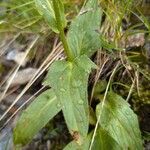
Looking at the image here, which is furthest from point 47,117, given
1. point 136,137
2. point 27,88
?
point 136,137

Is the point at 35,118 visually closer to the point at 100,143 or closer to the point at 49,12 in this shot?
the point at 100,143

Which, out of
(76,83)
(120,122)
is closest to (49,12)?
(76,83)

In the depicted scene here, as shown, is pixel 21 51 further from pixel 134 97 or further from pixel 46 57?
pixel 134 97

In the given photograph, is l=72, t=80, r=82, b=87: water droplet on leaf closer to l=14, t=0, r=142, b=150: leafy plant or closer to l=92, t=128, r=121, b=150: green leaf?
l=14, t=0, r=142, b=150: leafy plant

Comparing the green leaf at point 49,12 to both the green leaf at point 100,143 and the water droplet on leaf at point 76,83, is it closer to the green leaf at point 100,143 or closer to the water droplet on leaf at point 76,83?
the water droplet on leaf at point 76,83

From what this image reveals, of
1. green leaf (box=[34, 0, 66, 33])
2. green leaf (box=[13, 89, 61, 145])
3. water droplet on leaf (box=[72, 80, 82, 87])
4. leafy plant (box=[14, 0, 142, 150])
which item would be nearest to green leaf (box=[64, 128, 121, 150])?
leafy plant (box=[14, 0, 142, 150])
